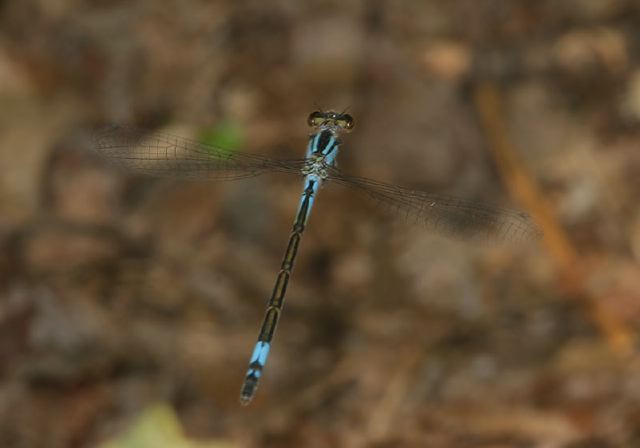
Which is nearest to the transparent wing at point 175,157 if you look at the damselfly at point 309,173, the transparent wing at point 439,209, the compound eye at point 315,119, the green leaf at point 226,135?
the damselfly at point 309,173

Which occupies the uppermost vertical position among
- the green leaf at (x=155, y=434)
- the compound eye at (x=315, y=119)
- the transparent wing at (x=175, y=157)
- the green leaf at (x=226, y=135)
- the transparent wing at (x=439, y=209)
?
the green leaf at (x=226, y=135)

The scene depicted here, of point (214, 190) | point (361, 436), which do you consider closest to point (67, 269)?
point (214, 190)

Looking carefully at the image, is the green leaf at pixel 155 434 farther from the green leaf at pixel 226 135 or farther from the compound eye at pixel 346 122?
the green leaf at pixel 226 135

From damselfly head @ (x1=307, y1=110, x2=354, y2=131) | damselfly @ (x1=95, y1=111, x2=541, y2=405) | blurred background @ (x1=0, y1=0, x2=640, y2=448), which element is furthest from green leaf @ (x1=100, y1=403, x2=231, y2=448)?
damselfly head @ (x1=307, y1=110, x2=354, y2=131)

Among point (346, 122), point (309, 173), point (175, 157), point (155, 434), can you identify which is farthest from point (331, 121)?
point (155, 434)

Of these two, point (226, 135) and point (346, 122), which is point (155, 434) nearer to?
point (346, 122)

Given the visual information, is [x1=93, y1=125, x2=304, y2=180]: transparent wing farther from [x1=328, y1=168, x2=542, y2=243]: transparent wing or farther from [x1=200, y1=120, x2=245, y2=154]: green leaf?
[x1=200, y1=120, x2=245, y2=154]: green leaf
